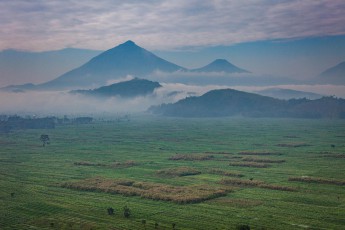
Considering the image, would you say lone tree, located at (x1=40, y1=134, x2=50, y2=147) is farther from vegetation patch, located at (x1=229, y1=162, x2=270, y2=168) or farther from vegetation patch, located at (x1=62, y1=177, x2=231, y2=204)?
vegetation patch, located at (x1=229, y1=162, x2=270, y2=168)

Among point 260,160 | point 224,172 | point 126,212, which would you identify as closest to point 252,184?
point 224,172

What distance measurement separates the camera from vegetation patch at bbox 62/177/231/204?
235 feet

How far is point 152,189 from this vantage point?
256 ft

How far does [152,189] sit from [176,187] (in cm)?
479

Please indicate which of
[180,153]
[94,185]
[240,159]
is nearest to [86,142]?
[180,153]

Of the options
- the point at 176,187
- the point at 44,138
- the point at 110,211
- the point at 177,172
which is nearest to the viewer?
the point at 110,211

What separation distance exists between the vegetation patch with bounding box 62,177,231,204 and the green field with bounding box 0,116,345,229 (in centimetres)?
19

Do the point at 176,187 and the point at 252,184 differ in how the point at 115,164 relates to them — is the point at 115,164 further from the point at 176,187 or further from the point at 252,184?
the point at 252,184

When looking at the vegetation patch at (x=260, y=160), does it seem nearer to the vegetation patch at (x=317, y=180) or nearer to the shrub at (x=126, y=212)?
the vegetation patch at (x=317, y=180)

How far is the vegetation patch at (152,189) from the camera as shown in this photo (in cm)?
7156

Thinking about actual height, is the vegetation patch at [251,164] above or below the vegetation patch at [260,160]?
below

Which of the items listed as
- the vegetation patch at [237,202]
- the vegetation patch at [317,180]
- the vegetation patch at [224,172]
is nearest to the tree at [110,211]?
the vegetation patch at [237,202]

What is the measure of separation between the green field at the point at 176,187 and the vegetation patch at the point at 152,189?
187 millimetres

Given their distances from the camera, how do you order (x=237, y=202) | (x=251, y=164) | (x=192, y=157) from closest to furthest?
(x=237, y=202) → (x=251, y=164) → (x=192, y=157)
